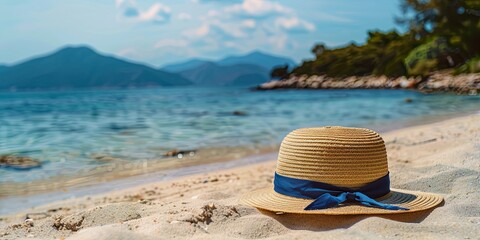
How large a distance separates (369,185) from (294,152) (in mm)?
508

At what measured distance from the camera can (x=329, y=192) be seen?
3340 millimetres

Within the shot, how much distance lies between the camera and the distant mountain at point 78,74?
120m

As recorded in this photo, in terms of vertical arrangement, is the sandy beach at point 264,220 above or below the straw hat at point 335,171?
below

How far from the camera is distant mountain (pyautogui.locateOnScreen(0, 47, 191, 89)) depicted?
11978 centimetres

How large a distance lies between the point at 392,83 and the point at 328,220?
1501 inches

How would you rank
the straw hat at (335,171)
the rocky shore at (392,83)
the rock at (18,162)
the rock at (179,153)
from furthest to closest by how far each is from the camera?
the rocky shore at (392,83)
the rock at (179,153)
the rock at (18,162)
the straw hat at (335,171)

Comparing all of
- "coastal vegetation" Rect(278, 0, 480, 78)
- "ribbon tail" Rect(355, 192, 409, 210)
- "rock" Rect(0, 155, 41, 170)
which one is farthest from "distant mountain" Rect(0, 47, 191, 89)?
"ribbon tail" Rect(355, 192, 409, 210)

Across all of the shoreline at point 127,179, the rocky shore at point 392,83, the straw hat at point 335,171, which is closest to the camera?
the straw hat at point 335,171

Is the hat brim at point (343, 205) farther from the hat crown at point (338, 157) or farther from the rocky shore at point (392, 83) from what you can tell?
the rocky shore at point (392, 83)

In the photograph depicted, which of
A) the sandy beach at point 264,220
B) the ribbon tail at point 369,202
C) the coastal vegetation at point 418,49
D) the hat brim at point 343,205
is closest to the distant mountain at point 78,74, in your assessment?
the coastal vegetation at point 418,49

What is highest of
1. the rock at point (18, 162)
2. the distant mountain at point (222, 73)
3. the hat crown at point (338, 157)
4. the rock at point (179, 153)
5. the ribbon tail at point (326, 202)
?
the hat crown at point (338, 157)

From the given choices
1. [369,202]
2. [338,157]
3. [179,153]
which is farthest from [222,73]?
[369,202]

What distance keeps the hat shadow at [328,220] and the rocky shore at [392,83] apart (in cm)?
2326

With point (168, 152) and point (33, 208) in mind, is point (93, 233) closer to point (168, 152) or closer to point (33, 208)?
point (33, 208)
